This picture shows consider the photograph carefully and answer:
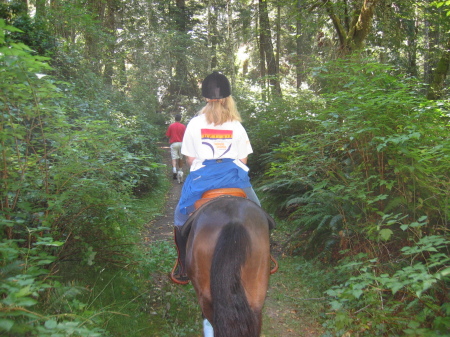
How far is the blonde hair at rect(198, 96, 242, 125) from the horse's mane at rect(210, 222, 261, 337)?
1.55 metres

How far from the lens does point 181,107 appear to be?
28.3 metres

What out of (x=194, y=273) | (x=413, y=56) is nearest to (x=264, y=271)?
(x=194, y=273)

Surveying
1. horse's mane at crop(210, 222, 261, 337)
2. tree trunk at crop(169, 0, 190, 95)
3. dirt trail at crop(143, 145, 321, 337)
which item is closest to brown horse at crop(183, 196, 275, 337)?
horse's mane at crop(210, 222, 261, 337)

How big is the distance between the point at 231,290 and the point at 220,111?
206 cm

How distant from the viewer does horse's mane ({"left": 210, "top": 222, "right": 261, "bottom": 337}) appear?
8.71 feet

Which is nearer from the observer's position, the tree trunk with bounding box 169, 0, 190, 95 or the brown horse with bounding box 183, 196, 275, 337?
the brown horse with bounding box 183, 196, 275, 337

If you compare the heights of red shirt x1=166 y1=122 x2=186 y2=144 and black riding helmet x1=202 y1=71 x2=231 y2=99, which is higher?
black riding helmet x1=202 y1=71 x2=231 y2=99

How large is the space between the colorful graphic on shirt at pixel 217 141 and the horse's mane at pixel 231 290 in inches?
51.8

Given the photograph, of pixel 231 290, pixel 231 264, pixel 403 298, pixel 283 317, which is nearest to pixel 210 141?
pixel 231 264

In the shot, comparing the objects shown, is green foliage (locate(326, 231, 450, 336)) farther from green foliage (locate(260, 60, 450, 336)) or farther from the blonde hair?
the blonde hair

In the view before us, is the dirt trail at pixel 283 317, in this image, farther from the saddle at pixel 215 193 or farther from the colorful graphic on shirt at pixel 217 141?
the colorful graphic on shirt at pixel 217 141

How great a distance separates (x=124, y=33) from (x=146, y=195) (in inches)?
535

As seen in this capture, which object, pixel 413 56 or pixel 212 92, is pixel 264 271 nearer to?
pixel 212 92

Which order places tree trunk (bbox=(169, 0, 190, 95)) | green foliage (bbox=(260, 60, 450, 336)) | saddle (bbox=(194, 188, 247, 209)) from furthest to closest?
tree trunk (bbox=(169, 0, 190, 95)) → saddle (bbox=(194, 188, 247, 209)) → green foliage (bbox=(260, 60, 450, 336))
